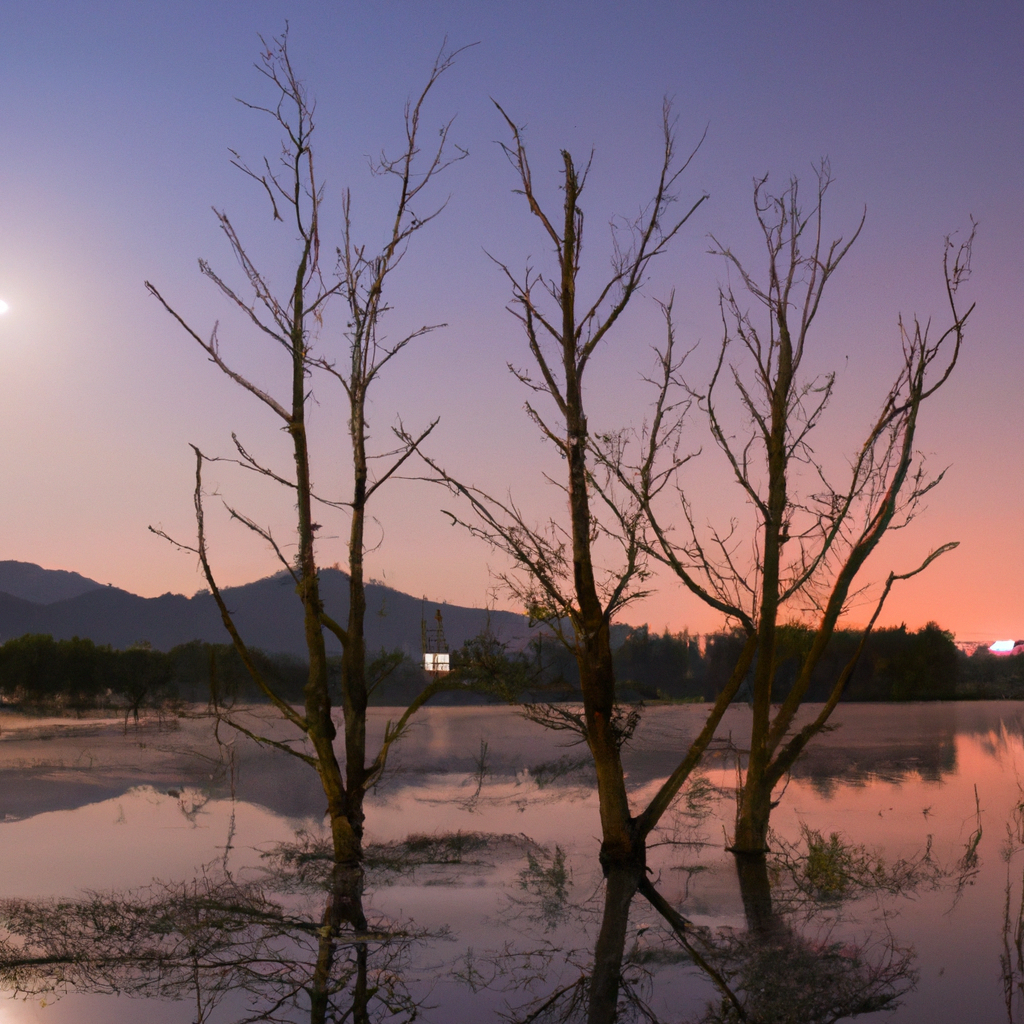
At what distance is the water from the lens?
682cm

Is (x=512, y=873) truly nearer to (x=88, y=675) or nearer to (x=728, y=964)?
(x=728, y=964)

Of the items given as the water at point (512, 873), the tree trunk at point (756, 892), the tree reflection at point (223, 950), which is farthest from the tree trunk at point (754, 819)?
the tree reflection at point (223, 950)

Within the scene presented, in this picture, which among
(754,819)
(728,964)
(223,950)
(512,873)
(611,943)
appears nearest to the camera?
(728,964)

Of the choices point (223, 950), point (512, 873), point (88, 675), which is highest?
point (88, 675)

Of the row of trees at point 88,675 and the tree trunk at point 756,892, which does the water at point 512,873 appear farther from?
the row of trees at point 88,675

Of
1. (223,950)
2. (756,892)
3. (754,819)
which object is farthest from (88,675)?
(756,892)

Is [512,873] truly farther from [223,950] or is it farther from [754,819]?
[223,950]

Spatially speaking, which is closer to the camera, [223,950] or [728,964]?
[728,964]

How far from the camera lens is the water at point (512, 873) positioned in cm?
682

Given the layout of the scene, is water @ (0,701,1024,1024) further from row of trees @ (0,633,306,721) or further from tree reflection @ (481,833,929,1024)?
row of trees @ (0,633,306,721)

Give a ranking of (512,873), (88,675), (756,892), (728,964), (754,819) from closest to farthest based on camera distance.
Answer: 1. (728,964)
2. (756,892)
3. (512,873)
4. (754,819)
5. (88,675)

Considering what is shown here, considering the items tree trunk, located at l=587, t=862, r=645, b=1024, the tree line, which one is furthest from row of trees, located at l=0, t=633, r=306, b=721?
tree trunk, located at l=587, t=862, r=645, b=1024

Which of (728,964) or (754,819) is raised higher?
(754,819)

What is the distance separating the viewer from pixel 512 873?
1103cm
